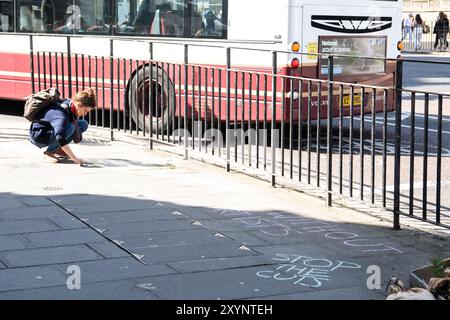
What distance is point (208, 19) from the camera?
13.0 m

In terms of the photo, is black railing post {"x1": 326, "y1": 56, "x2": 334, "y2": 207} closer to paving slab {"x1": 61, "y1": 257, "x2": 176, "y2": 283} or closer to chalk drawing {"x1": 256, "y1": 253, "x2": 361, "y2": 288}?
chalk drawing {"x1": 256, "y1": 253, "x2": 361, "y2": 288}

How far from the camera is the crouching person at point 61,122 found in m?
10.6

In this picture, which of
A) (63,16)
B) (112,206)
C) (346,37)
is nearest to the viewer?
(112,206)

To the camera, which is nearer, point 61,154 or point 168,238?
point 168,238

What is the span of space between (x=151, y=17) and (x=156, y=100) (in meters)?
2.35

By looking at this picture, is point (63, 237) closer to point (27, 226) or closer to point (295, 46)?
point (27, 226)

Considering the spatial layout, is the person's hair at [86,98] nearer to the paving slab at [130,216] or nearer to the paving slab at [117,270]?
the paving slab at [130,216]

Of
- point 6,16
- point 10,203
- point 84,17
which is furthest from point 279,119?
point 6,16

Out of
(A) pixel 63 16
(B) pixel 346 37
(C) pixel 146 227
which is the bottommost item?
(C) pixel 146 227

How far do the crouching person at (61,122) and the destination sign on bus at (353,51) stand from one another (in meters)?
3.65

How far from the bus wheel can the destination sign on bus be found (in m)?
2.27

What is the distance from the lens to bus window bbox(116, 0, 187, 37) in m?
13.4

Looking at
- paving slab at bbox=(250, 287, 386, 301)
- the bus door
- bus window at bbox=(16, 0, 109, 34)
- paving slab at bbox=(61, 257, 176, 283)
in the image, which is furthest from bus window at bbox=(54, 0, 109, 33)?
paving slab at bbox=(250, 287, 386, 301)

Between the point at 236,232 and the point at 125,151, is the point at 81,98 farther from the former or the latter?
the point at 236,232
